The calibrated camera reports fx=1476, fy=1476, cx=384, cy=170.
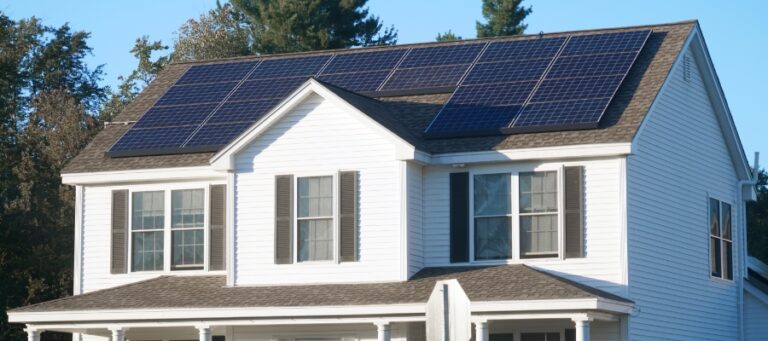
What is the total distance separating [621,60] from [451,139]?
3.93 m

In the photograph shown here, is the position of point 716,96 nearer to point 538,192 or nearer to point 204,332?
point 538,192

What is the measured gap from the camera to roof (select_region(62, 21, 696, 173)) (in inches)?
1079

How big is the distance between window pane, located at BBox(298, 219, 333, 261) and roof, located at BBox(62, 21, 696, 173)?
2.35 meters

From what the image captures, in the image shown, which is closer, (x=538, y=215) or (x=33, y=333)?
(x=538, y=215)

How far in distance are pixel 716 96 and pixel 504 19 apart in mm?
35466

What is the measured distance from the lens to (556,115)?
91.8 feet

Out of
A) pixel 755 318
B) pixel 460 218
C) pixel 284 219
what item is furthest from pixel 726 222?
pixel 284 219

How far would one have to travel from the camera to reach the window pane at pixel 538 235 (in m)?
27.6

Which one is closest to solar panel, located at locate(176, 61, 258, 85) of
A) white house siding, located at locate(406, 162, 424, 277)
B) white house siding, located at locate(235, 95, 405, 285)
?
white house siding, located at locate(235, 95, 405, 285)

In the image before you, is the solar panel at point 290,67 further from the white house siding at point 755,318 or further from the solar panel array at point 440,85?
the white house siding at point 755,318

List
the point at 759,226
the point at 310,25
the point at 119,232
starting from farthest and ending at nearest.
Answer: the point at 310,25 → the point at 759,226 → the point at 119,232

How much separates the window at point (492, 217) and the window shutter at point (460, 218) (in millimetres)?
183

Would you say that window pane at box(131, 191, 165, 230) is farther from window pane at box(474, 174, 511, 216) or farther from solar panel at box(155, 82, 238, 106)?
window pane at box(474, 174, 511, 216)

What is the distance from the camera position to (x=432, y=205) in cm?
2856
